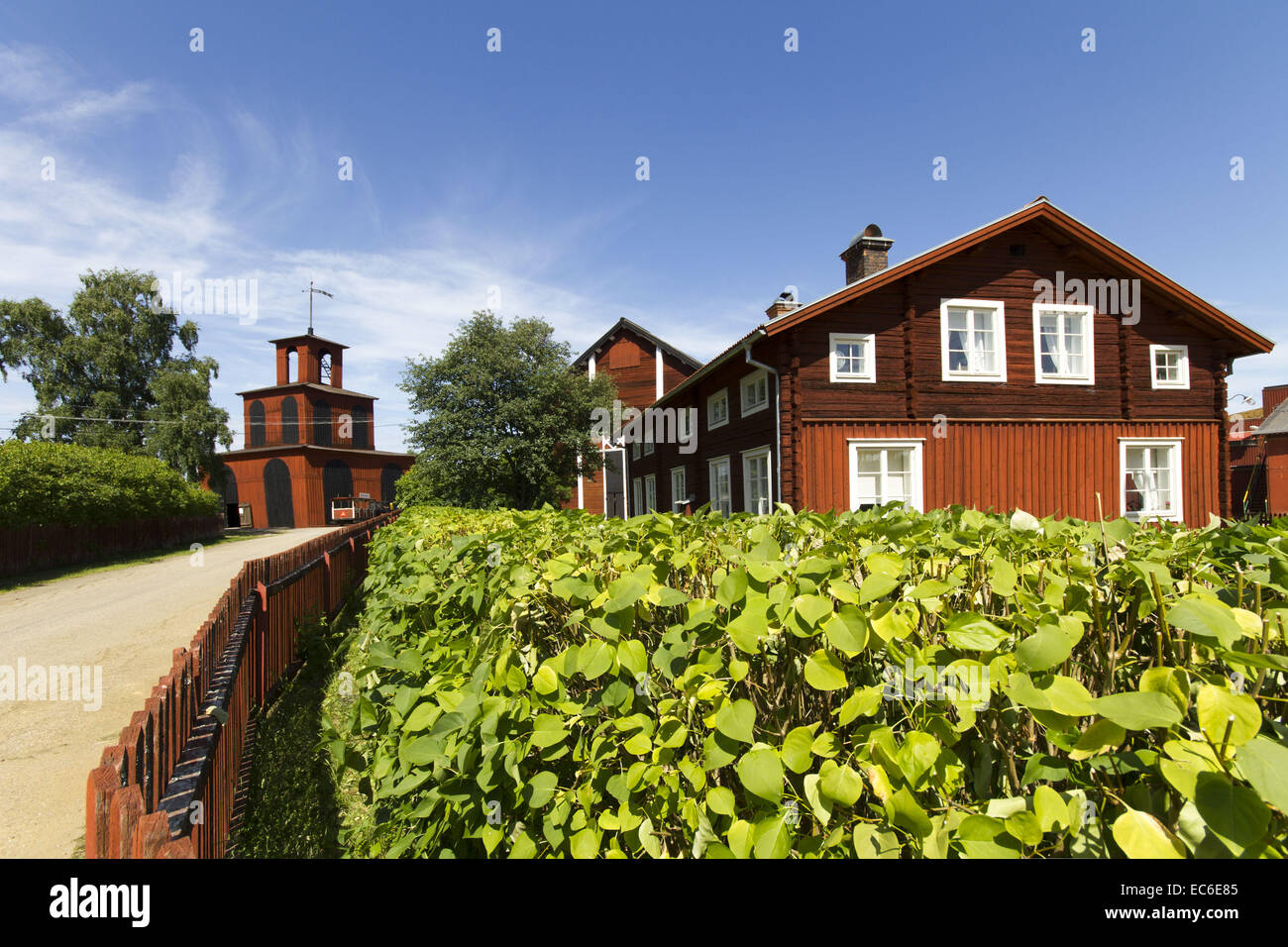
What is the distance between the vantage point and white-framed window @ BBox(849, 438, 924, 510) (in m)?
14.9

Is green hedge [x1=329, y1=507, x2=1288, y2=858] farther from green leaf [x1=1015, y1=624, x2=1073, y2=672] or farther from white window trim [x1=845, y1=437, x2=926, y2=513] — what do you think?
white window trim [x1=845, y1=437, x2=926, y2=513]

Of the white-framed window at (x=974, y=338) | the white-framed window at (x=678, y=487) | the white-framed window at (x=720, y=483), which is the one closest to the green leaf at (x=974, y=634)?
the white-framed window at (x=974, y=338)

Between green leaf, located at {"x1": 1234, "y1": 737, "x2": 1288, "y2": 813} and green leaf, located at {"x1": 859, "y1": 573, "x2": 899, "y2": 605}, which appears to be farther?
green leaf, located at {"x1": 859, "y1": 573, "x2": 899, "y2": 605}

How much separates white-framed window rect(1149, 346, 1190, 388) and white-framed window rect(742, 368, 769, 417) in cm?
1030

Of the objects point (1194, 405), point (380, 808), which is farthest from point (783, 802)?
point (1194, 405)

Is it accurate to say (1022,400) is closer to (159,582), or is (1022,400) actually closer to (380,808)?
(380,808)

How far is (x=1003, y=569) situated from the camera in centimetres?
151

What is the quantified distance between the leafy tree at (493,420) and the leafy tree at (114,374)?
17.9m

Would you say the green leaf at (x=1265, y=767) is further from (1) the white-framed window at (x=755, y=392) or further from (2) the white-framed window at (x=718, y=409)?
(2) the white-framed window at (x=718, y=409)

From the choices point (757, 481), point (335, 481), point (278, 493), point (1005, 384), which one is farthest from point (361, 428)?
point (1005, 384)

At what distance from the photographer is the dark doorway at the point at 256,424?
44875mm

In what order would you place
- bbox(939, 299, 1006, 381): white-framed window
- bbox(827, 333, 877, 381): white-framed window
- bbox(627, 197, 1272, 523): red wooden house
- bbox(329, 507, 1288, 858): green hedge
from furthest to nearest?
bbox(939, 299, 1006, 381): white-framed window → bbox(827, 333, 877, 381): white-framed window → bbox(627, 197, 1272, 523): red wooden house → bbox(329, 507, 1288, 858): green hedge

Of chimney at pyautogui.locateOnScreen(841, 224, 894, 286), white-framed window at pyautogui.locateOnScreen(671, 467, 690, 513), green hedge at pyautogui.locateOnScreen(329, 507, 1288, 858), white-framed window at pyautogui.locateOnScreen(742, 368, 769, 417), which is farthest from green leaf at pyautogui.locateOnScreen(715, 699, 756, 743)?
white-framed window at pyautogui.locateOnScreen(671, 467, 690, 513)

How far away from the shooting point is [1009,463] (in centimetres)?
1538
